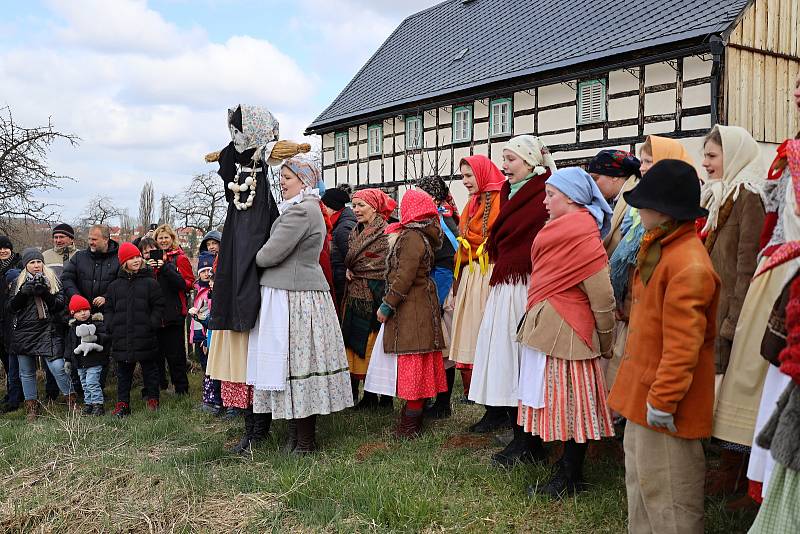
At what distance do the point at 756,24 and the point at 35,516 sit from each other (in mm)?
15342

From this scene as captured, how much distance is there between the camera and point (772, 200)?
2723 millimetres

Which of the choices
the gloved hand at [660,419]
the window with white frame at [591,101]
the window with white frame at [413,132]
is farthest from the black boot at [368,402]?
the window with white frame at [413,132]

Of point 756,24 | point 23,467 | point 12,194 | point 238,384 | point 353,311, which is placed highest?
point 756,24

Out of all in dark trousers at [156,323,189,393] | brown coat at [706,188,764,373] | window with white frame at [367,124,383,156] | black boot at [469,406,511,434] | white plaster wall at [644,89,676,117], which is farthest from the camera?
window with white frame at [367,124,383,156]

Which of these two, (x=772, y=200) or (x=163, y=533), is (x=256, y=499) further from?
(x=772, y=200)

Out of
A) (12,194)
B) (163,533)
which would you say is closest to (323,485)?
(163,533)

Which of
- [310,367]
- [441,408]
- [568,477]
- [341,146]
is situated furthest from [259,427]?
[341,146]

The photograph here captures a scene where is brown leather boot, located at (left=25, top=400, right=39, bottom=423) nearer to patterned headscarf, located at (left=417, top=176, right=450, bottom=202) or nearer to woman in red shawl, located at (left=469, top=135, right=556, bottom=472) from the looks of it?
patterned headscarf, located at (left=417, top=176, right=450, bottom=202)

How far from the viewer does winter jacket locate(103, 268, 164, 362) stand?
6.34 m

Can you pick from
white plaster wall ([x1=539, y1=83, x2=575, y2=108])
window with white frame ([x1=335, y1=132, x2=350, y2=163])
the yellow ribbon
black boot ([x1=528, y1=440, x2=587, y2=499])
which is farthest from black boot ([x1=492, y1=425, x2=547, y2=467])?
window with white frame ([x1=335, y1=132, x2=350, y2=163])

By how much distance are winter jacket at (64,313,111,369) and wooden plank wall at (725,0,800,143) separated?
468 inches

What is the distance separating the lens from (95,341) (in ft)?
21.1

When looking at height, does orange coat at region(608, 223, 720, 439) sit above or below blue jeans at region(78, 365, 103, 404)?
above

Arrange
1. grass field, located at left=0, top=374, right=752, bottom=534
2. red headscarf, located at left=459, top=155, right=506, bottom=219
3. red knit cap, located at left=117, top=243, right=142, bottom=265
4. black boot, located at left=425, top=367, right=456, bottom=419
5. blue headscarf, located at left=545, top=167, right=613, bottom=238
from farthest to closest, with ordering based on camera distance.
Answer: red knit cap, located at left=117, top=243, right=142, bottom=265, black boot, located at left=425, top=367, right=456, bottom=419, red headscarf, located at left=459, top=155, right=506, bottom=219, blue headscarf, located at left=545, top=167, right=613, bottom=238, grass field, located at left=0, top=374, right=752, bottom=534
